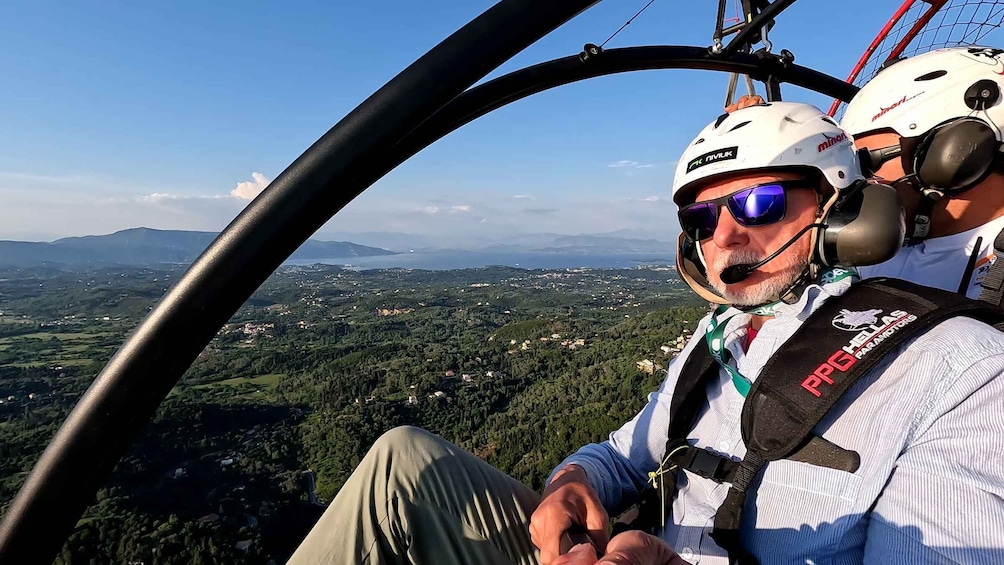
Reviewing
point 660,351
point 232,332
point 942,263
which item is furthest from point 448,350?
point 942,263

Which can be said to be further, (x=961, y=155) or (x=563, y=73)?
(x=961, y=155)

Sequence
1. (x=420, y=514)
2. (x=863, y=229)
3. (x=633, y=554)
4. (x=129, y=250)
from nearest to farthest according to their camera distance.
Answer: (x=633, y=554) → (x=863, y=229) → (x=420, y=514) → (x=129, y=250)

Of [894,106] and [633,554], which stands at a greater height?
[894,106]

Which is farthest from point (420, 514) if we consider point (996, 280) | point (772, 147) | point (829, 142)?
point (996, 280)

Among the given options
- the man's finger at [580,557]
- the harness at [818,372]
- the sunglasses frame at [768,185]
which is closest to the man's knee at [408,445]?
the man's finger at [580,557]

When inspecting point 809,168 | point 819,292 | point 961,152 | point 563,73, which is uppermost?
point 563,73

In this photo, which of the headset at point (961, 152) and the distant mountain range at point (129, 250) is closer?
the headset at point (961, 152)

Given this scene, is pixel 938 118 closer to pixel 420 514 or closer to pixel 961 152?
pixel 961 152

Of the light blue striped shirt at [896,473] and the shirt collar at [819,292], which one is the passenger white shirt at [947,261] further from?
the light blue striped shirt at [896,473]
